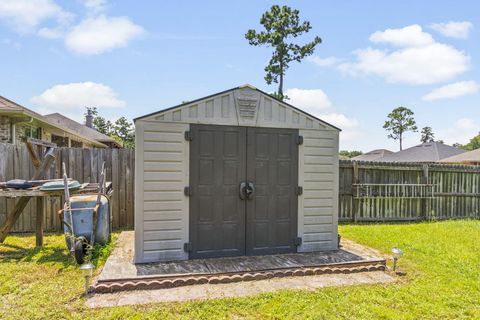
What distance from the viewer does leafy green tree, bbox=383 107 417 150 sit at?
41906 millimetres

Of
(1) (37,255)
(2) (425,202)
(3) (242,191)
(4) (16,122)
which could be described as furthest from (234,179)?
(4) (16,122)

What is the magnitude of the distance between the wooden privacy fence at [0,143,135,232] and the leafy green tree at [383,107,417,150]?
43.1m

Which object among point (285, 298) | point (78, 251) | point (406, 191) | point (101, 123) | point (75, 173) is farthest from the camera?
point (101, 123)

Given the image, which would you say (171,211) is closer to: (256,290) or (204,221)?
(204,221)

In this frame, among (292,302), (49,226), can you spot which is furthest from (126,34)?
(292,302)

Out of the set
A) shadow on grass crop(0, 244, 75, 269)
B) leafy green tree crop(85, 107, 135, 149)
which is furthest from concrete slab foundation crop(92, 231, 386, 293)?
leafy green tree crop(85, 107, 135, 149)

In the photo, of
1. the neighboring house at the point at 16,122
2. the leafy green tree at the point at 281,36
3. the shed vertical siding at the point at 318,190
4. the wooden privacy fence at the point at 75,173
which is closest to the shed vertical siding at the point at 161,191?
the shed vertical siding at the point at 318,190

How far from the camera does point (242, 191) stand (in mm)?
4656

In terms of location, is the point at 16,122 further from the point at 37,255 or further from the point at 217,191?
the point at 217,191

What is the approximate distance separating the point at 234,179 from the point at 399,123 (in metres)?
44.3

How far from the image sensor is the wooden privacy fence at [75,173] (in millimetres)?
6036

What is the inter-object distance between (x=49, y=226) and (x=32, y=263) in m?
2.23

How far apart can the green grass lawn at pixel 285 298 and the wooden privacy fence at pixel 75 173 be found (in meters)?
1.40

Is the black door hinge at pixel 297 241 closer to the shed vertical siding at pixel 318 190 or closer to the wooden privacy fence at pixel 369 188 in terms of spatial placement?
the shed vertical siding at pixel 318 190
